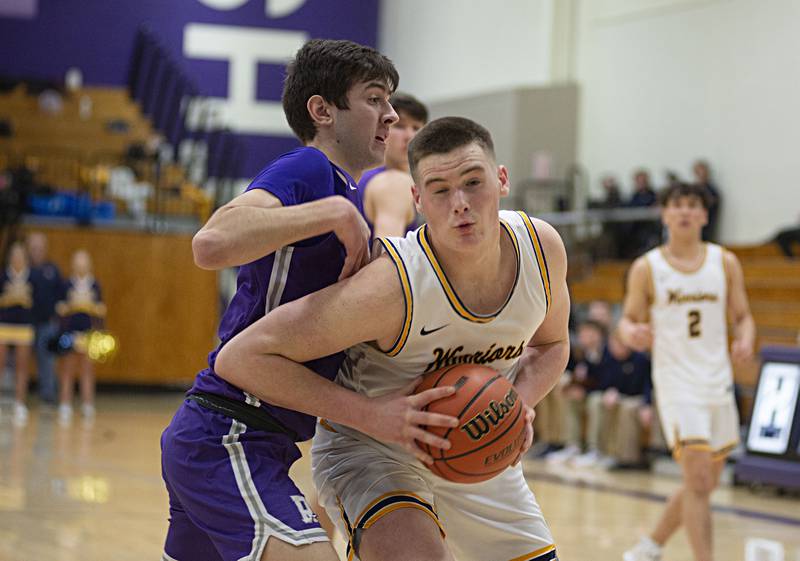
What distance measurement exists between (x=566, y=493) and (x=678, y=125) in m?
9.79

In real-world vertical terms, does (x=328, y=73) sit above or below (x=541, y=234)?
above

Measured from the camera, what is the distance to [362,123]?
3.14 meters

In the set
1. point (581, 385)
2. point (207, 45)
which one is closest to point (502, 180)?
point (581, 385)

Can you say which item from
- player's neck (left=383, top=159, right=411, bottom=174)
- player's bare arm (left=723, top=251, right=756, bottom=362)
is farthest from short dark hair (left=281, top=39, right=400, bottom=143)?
player's bare arm (left=723, top=251, right=756, bottom=362)

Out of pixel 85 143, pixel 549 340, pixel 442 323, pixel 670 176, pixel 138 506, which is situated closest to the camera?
pixel 442 323

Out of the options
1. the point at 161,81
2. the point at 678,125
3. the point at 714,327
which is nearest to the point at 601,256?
the point at 678,125

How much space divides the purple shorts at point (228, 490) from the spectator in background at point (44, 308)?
37.5 ft

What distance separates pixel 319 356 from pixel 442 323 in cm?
35

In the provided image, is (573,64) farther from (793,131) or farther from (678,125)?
(793,131)

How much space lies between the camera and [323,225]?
283cm

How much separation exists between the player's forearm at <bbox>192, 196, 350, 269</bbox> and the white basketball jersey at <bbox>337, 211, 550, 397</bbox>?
0.35 meters

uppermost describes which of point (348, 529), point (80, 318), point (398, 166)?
point (398, 166)

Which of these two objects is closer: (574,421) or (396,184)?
(396,184)

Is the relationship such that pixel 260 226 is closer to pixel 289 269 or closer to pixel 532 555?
pixel 289 269
